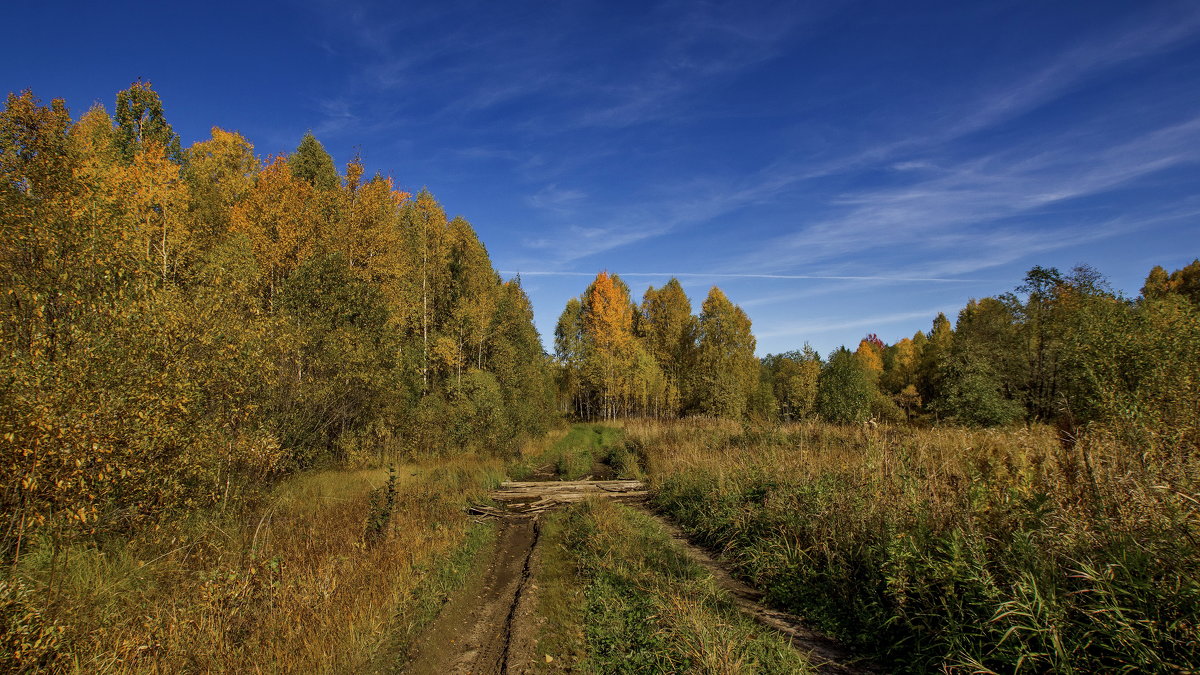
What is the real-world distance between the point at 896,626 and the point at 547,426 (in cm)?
2753

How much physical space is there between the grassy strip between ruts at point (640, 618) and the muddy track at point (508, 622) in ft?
0.84

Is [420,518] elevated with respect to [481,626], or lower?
elevated

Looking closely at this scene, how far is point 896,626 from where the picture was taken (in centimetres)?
511

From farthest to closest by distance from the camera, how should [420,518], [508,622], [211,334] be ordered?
1. [420,518]
2. [211,334]
3. [508,622]

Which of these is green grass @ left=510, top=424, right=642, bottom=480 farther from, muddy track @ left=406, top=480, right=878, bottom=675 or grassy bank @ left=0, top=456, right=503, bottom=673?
grassy bank @ left=0, top=456, right=503, bottom=673

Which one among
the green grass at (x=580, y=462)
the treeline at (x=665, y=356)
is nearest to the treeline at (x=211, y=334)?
the green grass at (x=580, y=462)

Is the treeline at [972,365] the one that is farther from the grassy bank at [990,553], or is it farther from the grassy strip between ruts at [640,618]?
the grassy strip between ruts at [640,618]

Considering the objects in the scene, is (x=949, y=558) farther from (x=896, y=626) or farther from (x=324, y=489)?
(x=324, y=489)

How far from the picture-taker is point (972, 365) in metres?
24.5

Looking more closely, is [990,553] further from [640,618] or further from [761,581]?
[640,618]

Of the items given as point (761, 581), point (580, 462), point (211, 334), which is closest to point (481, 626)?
point (761, 581)

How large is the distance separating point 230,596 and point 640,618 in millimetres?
5300

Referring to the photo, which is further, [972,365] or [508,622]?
[972,365]

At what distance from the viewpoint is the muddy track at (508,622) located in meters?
5.21
